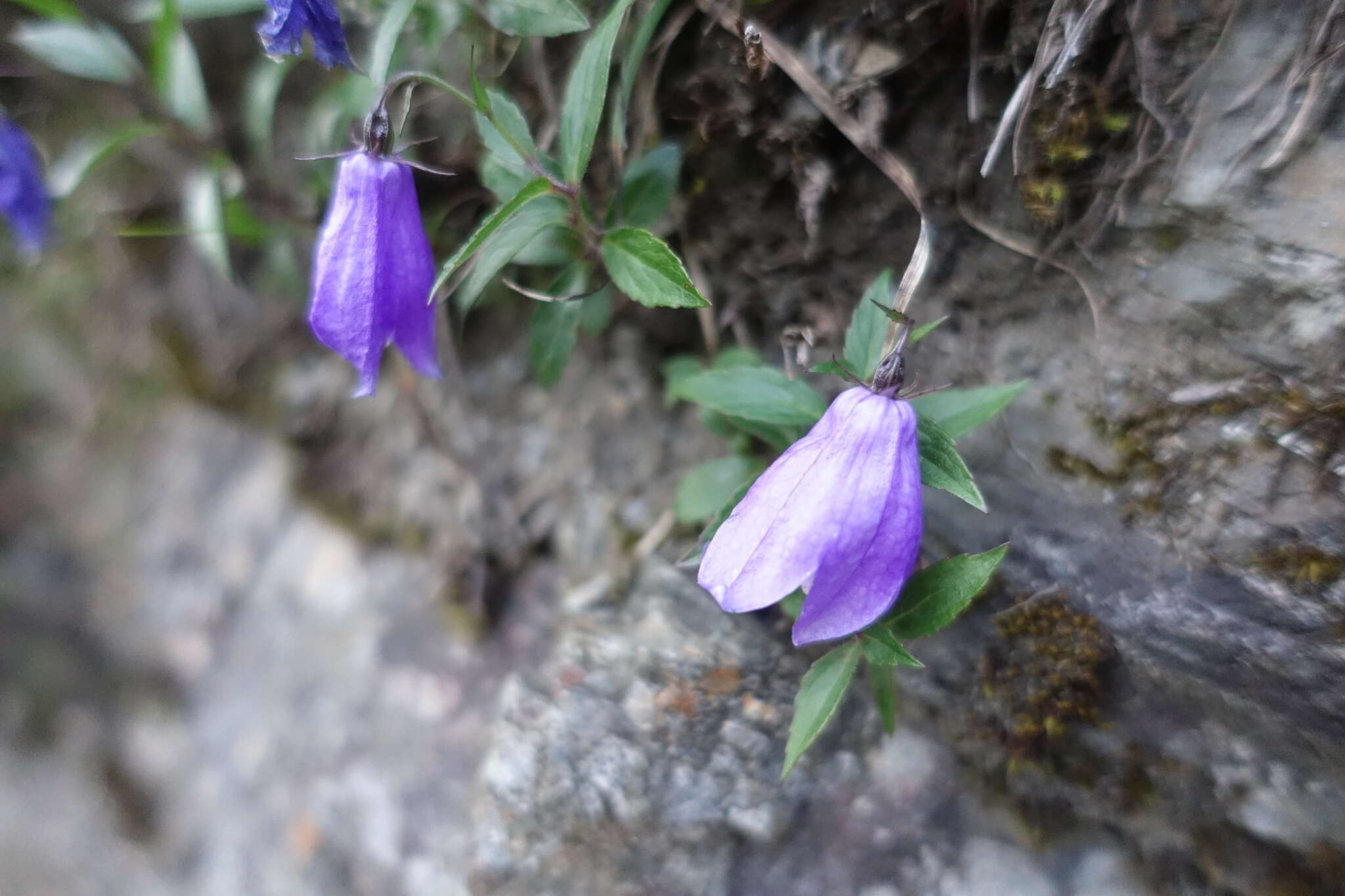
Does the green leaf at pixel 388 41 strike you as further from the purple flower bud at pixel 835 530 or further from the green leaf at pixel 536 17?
the purple flower bud at pixel 835 530

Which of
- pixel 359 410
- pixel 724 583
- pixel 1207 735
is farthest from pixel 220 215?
pixel 1207 735

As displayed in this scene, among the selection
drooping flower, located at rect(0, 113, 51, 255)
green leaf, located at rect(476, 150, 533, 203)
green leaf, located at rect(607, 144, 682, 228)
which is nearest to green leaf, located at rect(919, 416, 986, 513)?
green leaf, located at rect(607, 144, 682, 228)

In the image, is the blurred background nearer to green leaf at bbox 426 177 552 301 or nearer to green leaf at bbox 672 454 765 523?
green leaf at bbox 672 454 765 523

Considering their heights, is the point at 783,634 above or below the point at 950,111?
below

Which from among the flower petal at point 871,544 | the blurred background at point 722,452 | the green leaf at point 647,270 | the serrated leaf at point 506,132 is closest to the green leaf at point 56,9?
the blurred background at point 722,452

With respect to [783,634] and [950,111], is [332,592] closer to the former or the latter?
[783,634]

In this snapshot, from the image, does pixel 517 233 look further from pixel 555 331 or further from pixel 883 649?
pixel 883 649
